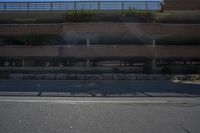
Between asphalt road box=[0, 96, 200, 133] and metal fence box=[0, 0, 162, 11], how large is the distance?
3262 cm

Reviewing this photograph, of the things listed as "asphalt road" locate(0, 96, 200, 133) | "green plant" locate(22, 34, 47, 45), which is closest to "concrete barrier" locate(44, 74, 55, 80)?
"green plant" locate(22, 34, 47, 45)

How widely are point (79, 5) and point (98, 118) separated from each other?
37.0m

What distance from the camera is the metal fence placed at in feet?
147

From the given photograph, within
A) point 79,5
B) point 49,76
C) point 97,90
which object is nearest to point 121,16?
point 79,5

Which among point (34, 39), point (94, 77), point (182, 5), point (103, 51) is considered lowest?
point (94, 77)

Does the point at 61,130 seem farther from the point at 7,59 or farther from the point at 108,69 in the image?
the point at 7,59

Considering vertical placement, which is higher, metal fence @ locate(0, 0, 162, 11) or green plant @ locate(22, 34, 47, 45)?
metal fence @ locate(0, 0, 162, 11)

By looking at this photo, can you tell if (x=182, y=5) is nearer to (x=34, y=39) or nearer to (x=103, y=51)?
(x=103, y=51)

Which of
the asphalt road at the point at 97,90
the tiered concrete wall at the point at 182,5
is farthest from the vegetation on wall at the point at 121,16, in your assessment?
the asphalt road at the point at 97,90

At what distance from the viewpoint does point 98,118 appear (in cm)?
1011

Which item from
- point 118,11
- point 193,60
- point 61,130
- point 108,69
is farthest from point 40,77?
point 61,130

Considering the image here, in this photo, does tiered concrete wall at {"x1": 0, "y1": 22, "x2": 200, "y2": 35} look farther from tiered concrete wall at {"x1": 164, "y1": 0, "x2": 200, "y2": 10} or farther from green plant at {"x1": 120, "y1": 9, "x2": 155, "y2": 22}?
tiered concrete wall at {"x1": 164, "y1": 0, "x2": 200, "y2": 10}

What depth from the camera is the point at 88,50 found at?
129ft

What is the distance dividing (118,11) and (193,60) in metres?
9.84
